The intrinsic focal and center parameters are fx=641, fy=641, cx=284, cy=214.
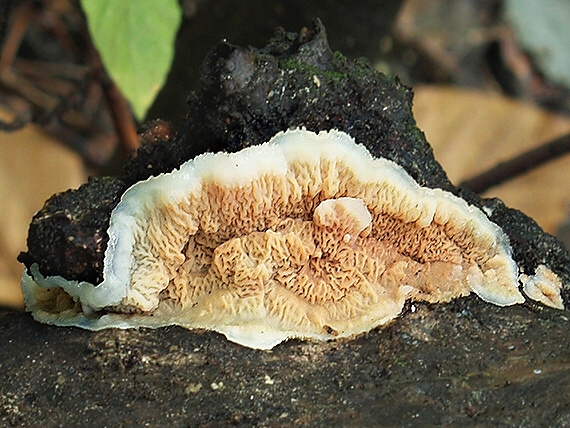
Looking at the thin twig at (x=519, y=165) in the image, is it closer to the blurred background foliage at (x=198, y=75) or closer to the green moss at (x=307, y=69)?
the blurred background foliage at (x=198, y=75)

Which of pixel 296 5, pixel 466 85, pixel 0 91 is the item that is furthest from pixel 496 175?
pixel 0 91

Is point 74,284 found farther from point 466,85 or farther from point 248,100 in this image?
point 466,85

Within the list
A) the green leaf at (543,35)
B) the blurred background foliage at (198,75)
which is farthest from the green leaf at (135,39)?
the green leaf at (543,35)

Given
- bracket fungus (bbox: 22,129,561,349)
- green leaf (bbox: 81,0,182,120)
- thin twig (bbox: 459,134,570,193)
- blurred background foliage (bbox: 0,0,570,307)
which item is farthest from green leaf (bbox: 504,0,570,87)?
bracket fungus (bbox: 22,129,561,349)

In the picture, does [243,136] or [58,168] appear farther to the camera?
[58,168]

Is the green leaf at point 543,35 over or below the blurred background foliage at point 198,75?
over

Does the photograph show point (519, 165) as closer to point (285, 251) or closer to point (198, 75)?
point (198, 75)

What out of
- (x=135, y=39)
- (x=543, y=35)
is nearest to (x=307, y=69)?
(x=135, y=39)
